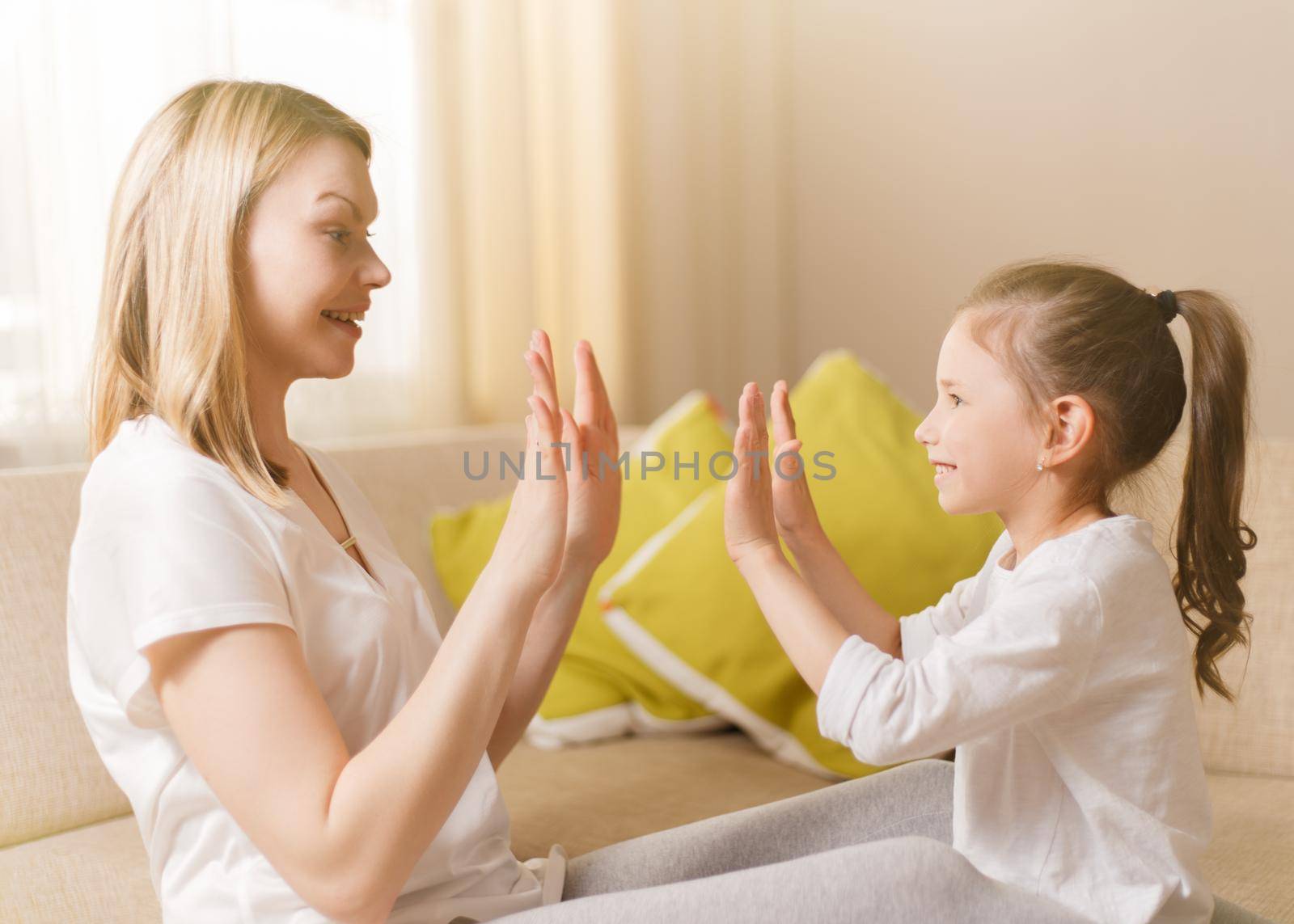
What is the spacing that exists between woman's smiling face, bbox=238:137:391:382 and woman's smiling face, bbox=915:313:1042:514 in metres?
0.49

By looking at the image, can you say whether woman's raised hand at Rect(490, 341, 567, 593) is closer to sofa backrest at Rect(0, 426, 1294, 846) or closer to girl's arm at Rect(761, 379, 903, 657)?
girl's arm at Rect(761, 379, 903, 657)

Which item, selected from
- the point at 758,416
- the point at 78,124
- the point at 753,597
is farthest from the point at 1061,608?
the point at 78,124

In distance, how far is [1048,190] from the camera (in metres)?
2.85

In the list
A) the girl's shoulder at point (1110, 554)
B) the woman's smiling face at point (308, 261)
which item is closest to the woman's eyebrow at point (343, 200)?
the woman's smiling face at point (308, 261)

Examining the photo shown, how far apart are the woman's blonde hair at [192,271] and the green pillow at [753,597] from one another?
2.61ft

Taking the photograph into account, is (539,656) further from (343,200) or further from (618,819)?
(343,200)

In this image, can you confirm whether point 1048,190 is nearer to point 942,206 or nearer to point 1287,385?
point 942,206

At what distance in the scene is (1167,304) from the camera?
991mm

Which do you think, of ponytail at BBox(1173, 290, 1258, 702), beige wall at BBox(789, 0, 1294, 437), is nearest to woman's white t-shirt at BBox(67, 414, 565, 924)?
ponytail at BBox(1173, 290, 1258, 702)

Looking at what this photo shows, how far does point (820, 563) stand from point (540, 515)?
13.3 inches

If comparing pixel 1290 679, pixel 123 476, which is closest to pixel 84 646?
pixel 123 476

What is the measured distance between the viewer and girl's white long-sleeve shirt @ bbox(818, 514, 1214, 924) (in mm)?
822

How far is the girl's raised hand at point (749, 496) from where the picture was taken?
978mm

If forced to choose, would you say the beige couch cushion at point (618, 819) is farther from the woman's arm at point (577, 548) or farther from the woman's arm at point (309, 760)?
the woman's arm at point (309, 760)
